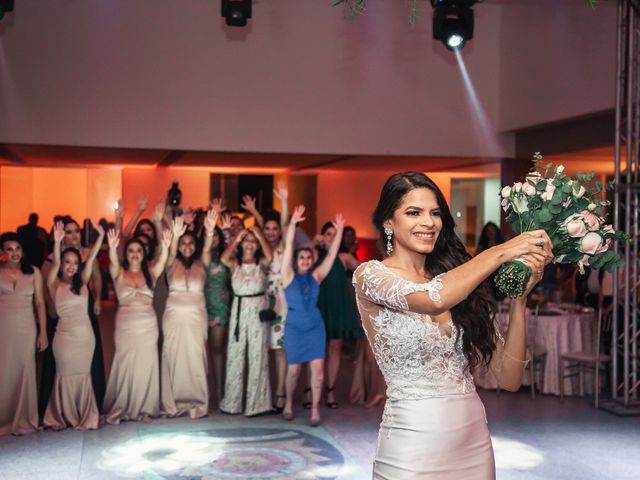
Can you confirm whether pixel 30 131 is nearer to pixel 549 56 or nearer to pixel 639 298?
pixel 549 56

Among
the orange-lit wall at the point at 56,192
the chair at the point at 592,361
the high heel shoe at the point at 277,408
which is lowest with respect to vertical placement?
the high heel shoe at the point at 277,408

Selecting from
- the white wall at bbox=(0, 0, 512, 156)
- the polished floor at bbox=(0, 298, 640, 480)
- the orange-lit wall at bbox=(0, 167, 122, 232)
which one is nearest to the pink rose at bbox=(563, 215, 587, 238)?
the polished floor at bbox=(0, 298, 640, 480)

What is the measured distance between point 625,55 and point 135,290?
449cm

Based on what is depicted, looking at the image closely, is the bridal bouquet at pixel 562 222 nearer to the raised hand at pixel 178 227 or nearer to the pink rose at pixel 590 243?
the pink rose at pixel 590 243

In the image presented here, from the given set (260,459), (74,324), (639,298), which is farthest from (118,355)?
(639,298)

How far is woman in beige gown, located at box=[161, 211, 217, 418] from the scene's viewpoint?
695 cm

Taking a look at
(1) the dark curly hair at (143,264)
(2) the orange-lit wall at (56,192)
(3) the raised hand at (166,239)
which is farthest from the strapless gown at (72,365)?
(2) the orange-lit wall at (56,192)

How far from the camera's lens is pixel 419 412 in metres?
2.51

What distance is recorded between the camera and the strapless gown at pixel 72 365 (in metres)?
6.51

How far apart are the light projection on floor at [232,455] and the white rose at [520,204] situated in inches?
128

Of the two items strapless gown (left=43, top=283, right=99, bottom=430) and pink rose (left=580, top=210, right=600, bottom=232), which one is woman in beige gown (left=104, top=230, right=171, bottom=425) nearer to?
strapless gown (left=43, top=283, right=99, bottom=430)

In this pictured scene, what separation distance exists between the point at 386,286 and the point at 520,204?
1.42 ft

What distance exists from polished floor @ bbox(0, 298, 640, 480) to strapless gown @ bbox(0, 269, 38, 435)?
0.62 feet

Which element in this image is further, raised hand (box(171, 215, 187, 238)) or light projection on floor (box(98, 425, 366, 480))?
raised hand (box(171, 215, 187, 238))
